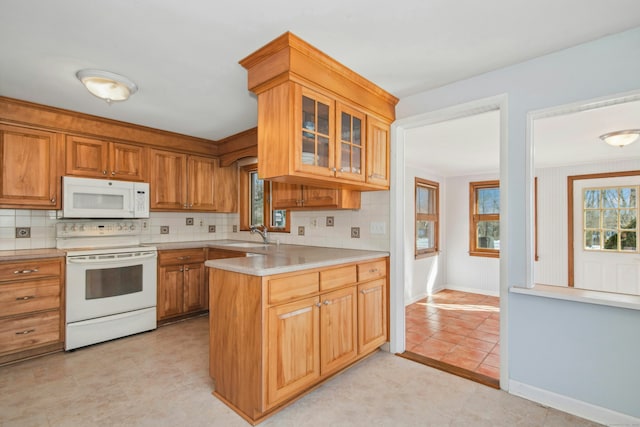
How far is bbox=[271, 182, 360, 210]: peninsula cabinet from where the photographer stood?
9.27 ft

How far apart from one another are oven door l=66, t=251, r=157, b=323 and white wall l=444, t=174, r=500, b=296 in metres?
4.96

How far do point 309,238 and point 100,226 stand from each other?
2.34m

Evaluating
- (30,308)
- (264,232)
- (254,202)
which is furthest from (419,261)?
(30,308)

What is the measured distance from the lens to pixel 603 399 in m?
1.84

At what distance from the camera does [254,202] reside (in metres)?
4.50

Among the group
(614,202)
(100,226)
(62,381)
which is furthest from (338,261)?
(614,202)

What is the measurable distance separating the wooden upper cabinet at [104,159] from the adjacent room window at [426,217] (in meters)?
3.99

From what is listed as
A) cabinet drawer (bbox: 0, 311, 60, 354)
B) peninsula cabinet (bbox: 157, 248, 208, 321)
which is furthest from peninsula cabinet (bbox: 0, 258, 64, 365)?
peninsula cabinet (bbox: 157, 248, 208, 321)

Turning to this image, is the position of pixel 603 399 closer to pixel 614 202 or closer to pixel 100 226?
pixel 614 202

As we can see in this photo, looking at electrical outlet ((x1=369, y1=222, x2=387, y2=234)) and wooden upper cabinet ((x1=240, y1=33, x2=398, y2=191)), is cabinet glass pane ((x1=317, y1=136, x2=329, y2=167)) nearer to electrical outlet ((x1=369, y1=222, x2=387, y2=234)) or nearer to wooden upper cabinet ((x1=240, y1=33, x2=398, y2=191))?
wooden upper cabinet ((x1=240, y1=33, x2=398, y2=191))

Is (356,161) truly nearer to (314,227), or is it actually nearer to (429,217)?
(314,227)

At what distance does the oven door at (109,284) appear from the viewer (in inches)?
111

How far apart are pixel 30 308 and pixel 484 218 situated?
6171 millimetres

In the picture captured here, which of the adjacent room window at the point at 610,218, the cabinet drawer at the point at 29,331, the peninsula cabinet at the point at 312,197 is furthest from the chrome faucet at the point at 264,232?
the adjacent room window at the point at 610,218
